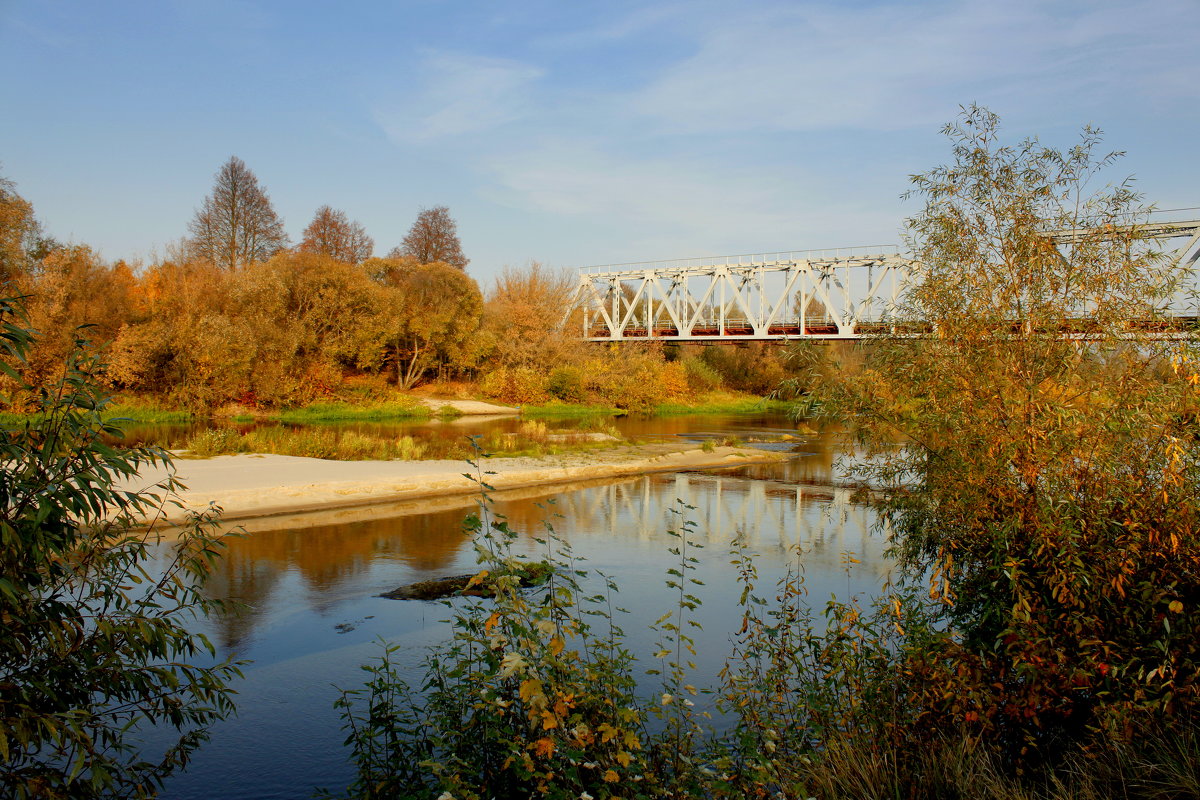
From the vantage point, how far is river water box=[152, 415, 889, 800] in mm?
6727

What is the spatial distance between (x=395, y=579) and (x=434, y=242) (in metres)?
55.8

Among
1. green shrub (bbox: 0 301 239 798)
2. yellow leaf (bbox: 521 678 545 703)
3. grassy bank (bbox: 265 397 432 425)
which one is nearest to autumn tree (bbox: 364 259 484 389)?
grassy bank (bbox: 265 397 432 425)

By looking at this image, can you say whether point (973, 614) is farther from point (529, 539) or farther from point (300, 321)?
point (300, 321)

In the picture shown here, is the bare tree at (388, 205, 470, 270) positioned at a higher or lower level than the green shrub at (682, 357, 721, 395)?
higher

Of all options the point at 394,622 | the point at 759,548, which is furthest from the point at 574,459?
the point at 394,622

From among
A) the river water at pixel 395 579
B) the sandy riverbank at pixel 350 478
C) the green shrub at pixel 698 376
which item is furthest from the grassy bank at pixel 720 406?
the river water at pixel 395 579

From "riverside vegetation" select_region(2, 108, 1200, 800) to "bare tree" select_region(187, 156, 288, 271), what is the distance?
49277mm

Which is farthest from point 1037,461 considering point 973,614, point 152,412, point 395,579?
point 152,412

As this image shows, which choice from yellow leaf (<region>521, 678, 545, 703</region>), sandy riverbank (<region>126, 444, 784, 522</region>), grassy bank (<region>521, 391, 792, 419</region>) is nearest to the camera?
yellow leaf (<region>521, 678, 545, 703</region>)

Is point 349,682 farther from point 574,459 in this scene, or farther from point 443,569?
point 574,459

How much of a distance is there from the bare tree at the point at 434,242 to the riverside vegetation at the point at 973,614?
2331 inches

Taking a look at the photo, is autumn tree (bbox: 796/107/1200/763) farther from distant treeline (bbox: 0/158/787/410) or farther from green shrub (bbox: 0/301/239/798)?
distant treeline (bbox: 0/158/787/410)

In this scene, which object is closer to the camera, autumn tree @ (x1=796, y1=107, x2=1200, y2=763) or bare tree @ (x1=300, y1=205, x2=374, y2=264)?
autumn tree @ (x1=796, y1=107, x2=1200, y2=763)

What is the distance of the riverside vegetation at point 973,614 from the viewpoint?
14.4 ft
